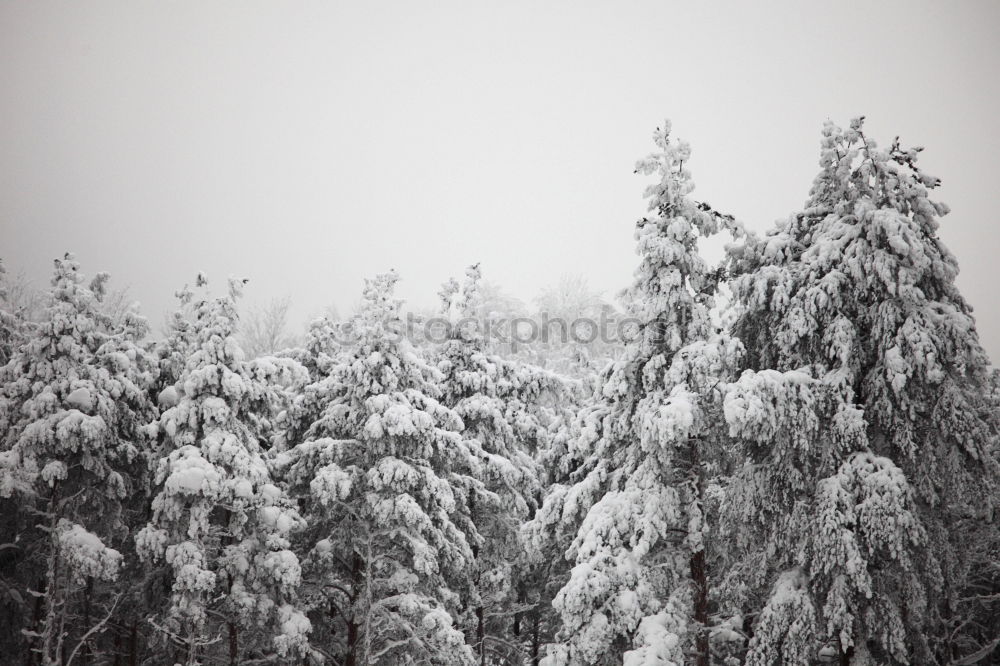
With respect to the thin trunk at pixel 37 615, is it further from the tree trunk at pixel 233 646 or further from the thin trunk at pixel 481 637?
the thin trunk at pixel 481 637

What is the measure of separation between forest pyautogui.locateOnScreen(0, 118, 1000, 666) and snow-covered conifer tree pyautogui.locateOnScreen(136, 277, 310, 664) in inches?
2.9

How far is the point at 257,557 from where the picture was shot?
16.0 meters

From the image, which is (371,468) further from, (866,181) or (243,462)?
(866,181)

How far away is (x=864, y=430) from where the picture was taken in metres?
10.8

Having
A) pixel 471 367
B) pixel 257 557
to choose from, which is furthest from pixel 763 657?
pixel 471 367

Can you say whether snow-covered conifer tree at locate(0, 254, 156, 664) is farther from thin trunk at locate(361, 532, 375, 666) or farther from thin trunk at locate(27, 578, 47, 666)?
thin trunk at locate(361, 532, 375, 666)

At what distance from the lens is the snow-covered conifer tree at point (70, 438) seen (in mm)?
15219

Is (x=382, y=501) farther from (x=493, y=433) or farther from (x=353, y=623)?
(x=493, y=433)

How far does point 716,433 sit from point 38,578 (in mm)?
19368

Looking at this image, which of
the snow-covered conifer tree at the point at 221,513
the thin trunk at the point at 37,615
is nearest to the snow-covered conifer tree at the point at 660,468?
the snow-covered conifer tree at the point at 221,513

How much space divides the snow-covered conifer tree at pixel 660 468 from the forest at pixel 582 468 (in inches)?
2.4

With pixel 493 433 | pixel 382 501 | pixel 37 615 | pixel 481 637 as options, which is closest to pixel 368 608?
pixel 382 501

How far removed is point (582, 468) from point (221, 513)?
955 centimetres

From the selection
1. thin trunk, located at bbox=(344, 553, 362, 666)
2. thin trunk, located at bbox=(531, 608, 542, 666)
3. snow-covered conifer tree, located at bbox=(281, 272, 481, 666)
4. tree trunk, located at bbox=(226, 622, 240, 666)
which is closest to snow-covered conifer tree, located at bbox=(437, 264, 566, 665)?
thin trunk, located at bbox=(531, 608, 542, 666)
